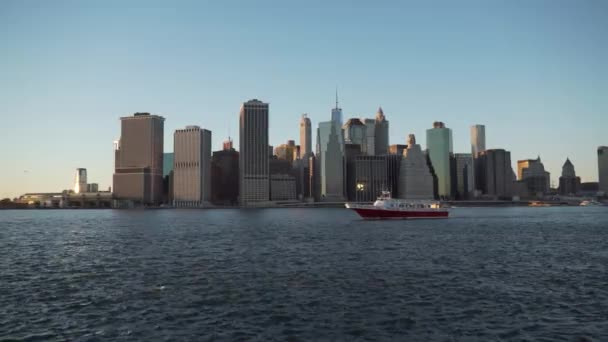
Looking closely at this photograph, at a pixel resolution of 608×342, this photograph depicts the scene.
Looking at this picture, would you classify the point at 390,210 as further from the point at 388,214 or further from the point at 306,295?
the point at 306,295

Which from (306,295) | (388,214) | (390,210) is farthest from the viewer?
(388,214)

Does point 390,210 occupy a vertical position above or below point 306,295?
above

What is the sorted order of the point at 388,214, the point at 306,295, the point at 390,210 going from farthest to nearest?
the point at 388,214
the point at 390,210
the point at 306,295

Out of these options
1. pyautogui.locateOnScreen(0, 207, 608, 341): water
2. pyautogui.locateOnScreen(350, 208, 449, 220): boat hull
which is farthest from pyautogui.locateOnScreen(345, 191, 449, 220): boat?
pyautogui.locateOnScreen(0, 207, 608, 341): water

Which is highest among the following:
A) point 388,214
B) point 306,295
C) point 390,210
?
point 390,210

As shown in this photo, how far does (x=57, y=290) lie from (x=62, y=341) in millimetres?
17931

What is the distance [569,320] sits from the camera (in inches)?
1377

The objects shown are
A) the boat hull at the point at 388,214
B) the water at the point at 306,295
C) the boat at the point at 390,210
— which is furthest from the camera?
the boat hull at the point at 388,214

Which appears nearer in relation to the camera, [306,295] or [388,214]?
[306,295]

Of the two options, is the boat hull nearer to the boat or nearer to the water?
the boat

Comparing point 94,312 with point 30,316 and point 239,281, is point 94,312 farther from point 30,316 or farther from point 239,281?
point 239,281

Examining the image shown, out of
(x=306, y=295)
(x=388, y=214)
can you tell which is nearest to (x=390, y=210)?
(x=388, y=214)

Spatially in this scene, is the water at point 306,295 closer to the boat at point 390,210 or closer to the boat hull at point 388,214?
the boat at point 390,210

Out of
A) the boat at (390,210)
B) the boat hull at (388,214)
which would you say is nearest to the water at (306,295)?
the boat at (390,210)
